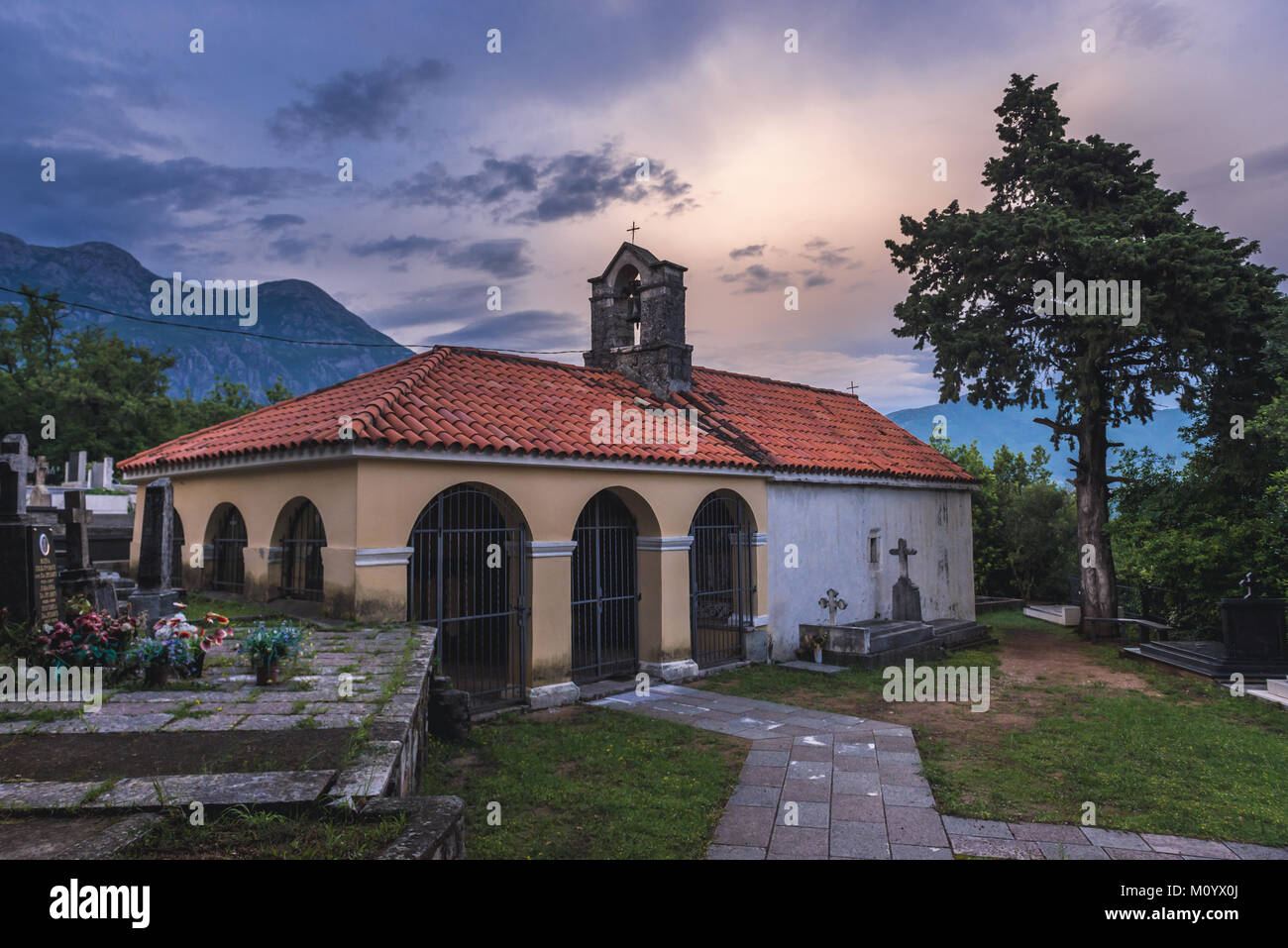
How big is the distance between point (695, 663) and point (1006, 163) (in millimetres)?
13467

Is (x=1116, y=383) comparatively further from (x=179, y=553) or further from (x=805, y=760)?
(x=179, y=553)

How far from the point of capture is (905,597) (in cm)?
1552

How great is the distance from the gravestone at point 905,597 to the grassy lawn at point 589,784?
7902 mm

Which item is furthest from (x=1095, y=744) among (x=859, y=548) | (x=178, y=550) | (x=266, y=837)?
(x=178, y=550)

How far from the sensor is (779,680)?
1216cm

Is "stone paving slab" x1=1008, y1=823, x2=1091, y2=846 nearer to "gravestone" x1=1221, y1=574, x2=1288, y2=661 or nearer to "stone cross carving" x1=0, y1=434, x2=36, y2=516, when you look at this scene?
"gravestone" x1=1221, y1=574, x2=1288, y2=661

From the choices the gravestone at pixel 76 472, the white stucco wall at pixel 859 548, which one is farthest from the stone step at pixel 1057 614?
the gravestone at pixel 76 472

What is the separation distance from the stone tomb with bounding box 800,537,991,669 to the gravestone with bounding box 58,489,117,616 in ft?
35.2

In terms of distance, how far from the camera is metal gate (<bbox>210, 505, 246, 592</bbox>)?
12406 mm

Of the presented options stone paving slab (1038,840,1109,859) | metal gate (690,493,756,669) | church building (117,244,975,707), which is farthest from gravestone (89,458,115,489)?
stone paving slab (1038,840,1109,859)

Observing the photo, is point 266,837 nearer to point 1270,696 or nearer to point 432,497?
point 432,497
